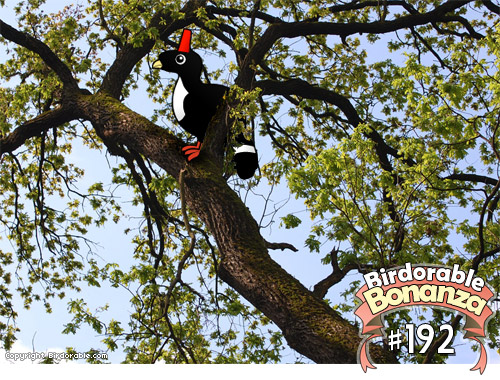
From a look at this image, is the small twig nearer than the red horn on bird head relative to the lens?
No

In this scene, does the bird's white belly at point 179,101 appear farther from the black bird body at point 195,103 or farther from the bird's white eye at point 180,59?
the bird's white eye at point 180,59

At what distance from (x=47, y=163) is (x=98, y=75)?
6.27ft

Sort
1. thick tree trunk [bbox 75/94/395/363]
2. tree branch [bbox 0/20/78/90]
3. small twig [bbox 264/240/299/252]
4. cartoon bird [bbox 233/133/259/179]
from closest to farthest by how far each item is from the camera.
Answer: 1. thick tree trunk [bbox 75/94/395/363]
2. cartoon bird [bbox 233/133/259/179]
3. small twig [bbox 264/240/299/252]
4. tree branch [bbox 0/20/78/90]

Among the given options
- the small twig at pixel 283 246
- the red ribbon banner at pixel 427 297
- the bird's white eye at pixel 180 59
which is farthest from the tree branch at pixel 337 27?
the red ribbon banner at pixel 427 297

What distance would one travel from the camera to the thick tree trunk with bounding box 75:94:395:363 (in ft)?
15.8

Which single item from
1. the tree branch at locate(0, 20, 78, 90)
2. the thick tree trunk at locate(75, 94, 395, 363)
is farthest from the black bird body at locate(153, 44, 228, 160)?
the tree branch at locate(0, 20, 78, 90)

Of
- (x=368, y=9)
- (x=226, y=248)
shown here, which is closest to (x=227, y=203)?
(x=226, y=248)

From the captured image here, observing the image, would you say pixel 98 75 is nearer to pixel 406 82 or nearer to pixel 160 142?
pixel 160 142

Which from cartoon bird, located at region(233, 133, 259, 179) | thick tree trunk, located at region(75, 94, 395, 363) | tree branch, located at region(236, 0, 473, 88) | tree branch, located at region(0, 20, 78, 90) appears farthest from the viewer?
tree branch, located at region(0, 20, 78, 90)

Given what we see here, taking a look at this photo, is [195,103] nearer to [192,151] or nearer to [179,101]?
[179,101]

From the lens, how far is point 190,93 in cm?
643

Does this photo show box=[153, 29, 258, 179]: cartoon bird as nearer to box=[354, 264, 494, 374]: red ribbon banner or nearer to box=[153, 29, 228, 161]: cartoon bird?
box=[153, 29, 228, 161]: cartoon bird

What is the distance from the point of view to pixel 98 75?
1109cm

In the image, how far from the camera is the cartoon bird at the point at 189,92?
6340 mm
